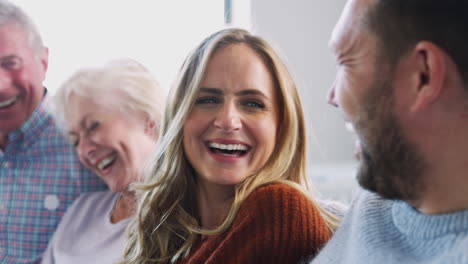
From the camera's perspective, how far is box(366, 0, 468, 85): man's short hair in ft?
2.13

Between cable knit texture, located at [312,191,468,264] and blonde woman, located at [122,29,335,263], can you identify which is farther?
blonde woman, located at [122,29,335,263]

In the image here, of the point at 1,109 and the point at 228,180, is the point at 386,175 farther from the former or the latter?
the point at 1,109

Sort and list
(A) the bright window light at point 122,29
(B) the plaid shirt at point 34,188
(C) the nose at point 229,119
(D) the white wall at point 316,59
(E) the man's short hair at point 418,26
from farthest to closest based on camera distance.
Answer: (D) the white wall at point 316,59
(A) the bright window light at point 122,29
(B) the plaid shirt at point 34,188
(C) the nose at point 229,119
(E) the man's short hair at point 418,26

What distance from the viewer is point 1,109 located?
1483mm

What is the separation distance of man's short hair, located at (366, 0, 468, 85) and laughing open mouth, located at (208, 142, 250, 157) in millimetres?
404

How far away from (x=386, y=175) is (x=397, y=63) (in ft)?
0.57

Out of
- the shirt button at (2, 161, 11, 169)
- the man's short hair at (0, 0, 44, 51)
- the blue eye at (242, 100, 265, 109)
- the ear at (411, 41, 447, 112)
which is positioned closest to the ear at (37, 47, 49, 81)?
the man's short hair at (0, 0, 44, 51)

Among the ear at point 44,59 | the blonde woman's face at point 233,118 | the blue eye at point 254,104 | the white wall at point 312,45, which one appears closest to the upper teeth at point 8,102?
the ear at point 44,59

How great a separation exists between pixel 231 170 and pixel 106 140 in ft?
1.64

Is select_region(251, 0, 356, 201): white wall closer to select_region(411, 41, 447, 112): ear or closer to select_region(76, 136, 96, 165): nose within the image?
select_region(76, 136, 96, 165): nose

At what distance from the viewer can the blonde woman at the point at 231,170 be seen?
94 cm

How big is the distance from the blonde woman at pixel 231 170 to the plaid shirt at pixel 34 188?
13.9 inches

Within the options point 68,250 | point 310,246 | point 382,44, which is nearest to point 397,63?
point 382,44

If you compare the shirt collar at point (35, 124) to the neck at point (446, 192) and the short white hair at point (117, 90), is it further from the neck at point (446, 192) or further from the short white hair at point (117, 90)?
the neck at point (446, 192)
